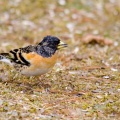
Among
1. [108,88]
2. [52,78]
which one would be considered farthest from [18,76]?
[108,88]

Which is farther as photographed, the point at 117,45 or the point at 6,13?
the point at 6,13

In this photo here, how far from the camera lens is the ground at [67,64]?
16.2 ft

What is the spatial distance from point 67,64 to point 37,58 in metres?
1.43

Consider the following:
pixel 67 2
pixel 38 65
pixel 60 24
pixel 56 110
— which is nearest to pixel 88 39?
pixel 60 24

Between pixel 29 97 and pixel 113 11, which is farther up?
pixel 113 11

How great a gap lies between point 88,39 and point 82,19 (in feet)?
4.96

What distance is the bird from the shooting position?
5.43m

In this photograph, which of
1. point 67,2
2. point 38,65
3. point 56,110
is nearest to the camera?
point 56,110

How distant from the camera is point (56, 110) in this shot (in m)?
4.93

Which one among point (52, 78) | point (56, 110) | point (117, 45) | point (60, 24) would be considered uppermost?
point (60, 24)

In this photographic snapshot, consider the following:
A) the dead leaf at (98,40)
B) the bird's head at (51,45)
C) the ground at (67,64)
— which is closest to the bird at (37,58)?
the bird's head at (51,45)

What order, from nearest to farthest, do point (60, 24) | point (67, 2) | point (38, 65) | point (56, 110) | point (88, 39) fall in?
point (56, 110)
point (38, 65)
point (88, 39)
point (60, 24)
point (67, 2)

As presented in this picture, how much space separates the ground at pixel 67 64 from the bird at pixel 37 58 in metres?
0.25

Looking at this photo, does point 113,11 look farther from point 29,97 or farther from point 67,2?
point 29,97
